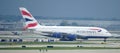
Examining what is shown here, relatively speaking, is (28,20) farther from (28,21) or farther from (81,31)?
(81,31)

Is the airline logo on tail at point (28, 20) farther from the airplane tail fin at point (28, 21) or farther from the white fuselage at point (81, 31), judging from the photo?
the white fuselage at point (81, 31)

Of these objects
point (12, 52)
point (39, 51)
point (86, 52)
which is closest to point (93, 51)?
point (86, 52)

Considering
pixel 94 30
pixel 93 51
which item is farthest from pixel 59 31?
pixel 93 51

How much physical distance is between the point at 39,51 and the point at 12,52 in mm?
3220

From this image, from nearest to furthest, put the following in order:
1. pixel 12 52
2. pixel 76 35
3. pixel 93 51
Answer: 1. pixel 12 52
2. pixel 93 51
3. pixel 76 35

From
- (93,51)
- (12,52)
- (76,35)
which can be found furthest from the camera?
(76,35)

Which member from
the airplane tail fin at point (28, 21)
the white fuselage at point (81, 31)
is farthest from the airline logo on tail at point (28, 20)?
the white fuselage at point (81, 31)

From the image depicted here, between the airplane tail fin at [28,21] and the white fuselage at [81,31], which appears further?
the airplane tail fin at [28,21]

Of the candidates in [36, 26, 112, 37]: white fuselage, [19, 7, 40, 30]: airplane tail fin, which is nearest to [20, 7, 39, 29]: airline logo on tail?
[19, 7, 40, 30]: airplane tail fin

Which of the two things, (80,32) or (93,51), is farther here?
(80,32)

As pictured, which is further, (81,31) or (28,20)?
(28,20)

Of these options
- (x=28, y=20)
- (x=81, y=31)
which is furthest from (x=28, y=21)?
(x=81, y=31)

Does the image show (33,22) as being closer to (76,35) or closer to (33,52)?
(76,35)

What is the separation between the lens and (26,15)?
3334 inches
